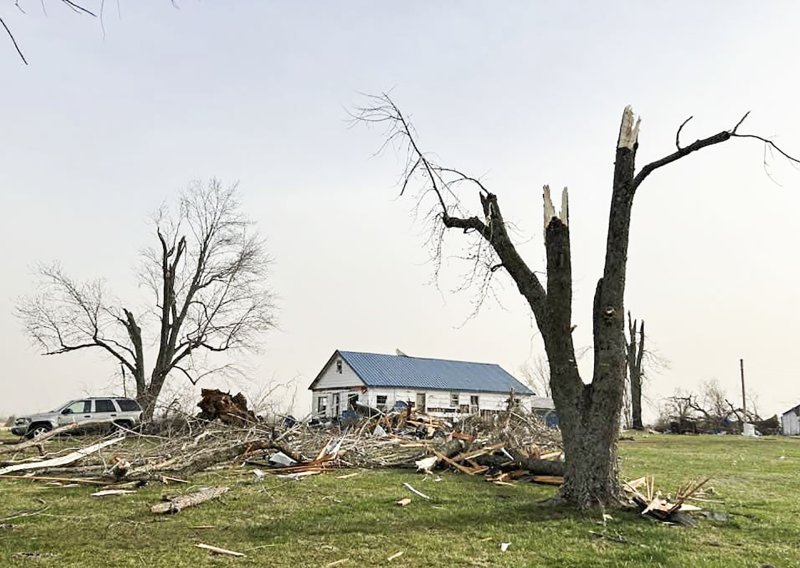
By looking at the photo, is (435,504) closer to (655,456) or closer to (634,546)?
(634,546)

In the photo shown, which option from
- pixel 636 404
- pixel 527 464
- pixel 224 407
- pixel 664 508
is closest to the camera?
pixel 664 508

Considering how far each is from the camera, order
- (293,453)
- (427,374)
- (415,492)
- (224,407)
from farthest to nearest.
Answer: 1. (427,374)
2. (224,407)
3. (293,453)
4. (415,492)

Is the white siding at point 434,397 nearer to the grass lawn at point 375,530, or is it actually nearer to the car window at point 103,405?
the car window at point 103,405

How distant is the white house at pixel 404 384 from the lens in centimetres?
3906

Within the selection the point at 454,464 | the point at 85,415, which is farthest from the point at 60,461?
the point at 85,415

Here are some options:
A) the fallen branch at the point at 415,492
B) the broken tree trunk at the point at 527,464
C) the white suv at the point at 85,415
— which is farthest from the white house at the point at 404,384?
the fallen branch at the point at 415,492

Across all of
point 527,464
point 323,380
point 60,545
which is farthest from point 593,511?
point 323,380

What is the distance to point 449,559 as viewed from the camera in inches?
223

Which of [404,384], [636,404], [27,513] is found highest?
[404,384]

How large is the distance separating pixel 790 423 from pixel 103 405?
47.6 m

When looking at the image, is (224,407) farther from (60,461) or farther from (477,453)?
(477,453)

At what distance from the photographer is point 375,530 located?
6832 millimetres

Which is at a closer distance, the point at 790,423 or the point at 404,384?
the point at 404,384

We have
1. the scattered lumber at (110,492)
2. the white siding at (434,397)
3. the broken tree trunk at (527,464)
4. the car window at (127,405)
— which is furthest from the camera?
the white siding at (434,397)
